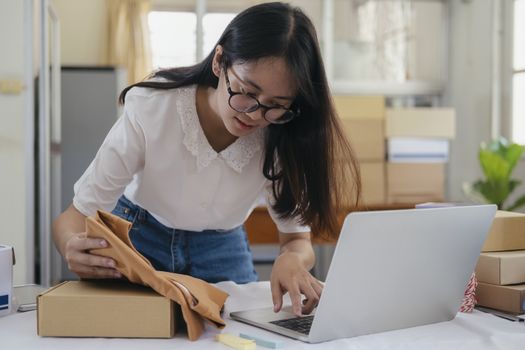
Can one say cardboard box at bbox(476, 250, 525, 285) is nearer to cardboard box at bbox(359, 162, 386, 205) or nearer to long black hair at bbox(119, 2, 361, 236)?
long black hair at bbox(119, 2, 361, 236)

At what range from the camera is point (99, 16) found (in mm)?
4770

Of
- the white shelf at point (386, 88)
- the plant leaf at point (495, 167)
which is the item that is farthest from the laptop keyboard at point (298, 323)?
the white shelf at point (386, 88)

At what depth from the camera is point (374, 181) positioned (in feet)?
13.9

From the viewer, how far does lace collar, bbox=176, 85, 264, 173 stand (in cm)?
140

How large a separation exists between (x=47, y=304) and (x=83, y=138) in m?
3.45

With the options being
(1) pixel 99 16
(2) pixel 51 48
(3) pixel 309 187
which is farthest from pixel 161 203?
(1) pixel 99 16

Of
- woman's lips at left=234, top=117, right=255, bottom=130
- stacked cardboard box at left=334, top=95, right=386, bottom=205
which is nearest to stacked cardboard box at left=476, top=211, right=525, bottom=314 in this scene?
woman's lips at left=234, top=117, right=255, bottom=130

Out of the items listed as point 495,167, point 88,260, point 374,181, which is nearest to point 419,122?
point 374,181

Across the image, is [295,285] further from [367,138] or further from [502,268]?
[367,138]

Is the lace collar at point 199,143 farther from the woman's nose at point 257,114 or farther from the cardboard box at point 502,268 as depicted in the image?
the cardboard box at point 502,268

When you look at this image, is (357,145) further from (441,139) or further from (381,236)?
(381,236)

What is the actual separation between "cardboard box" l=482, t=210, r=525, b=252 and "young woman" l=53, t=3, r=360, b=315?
29 centimetres

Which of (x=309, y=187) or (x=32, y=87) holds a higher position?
(x=32, y=87)

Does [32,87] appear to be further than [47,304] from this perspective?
Yes
